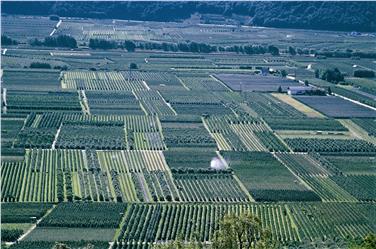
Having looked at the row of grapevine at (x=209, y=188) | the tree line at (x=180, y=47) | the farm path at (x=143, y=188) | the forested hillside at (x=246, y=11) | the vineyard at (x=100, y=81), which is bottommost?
the row of grapevine at (x=209, y=188)

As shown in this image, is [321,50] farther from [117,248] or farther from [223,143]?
[117,248]

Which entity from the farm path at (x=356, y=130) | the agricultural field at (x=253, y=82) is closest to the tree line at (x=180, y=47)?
the agricultural field at (x=253, y=82)

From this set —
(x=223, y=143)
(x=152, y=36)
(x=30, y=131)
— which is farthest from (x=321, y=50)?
(x=30, y=131)

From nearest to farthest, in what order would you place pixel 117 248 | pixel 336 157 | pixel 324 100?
pixel 117 248, pixel 336 157, pixel 324 100

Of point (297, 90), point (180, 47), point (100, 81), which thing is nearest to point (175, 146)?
point (100, 81)

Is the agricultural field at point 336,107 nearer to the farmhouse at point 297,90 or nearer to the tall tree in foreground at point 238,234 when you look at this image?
the farmhouse at point 297,90

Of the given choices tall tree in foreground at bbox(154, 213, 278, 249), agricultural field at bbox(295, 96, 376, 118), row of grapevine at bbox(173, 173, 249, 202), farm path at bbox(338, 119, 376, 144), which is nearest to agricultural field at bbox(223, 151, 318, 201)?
row of grapevine at bbox(173, 173, 249, 202)
